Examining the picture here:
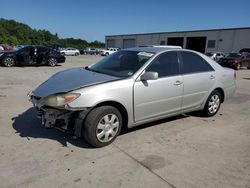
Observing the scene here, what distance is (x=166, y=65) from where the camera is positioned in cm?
463

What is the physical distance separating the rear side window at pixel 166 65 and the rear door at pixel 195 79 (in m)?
0.20

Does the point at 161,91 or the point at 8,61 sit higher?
the point at 161,91

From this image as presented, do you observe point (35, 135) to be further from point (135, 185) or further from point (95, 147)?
point (135, 185)

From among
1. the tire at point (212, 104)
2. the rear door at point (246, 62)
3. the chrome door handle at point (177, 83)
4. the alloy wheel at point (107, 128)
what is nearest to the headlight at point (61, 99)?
the alloy wheel at point (107, 128)

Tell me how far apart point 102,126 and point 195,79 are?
2323mm

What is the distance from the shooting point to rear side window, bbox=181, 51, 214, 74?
495 centimetres

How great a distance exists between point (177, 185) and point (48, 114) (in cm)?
214

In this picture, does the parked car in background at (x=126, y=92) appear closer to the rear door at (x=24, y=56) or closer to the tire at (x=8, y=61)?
the rear door at (x=24, y=56)

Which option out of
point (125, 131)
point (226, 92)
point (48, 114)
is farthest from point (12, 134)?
point (226, 92)

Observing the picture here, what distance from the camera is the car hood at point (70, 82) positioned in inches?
148

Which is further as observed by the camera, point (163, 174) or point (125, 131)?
point (125, 131)

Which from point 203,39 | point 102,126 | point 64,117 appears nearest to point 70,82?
point 64,117

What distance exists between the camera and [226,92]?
5852 mm

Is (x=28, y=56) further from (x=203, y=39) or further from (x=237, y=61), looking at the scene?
(x=203, y=39)
